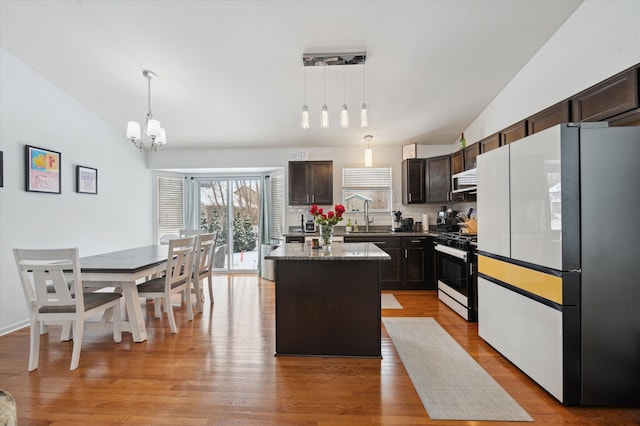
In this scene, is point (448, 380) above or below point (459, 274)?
below

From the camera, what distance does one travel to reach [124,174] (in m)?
5.13

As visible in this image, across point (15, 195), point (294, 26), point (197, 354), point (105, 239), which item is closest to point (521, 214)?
point (294, 26)

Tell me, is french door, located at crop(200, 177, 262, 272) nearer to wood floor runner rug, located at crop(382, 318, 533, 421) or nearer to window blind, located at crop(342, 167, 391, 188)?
window blind, located at crop(342, 167, 391, 188)

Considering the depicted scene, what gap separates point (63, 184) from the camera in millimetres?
3953

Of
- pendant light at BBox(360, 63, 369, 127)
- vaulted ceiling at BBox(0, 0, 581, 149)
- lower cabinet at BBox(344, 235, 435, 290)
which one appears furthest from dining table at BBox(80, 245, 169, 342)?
lower cabinet at BBox(344, 235, 435, 290)

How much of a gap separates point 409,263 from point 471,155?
1.85 metres

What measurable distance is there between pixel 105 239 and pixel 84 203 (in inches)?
25.9

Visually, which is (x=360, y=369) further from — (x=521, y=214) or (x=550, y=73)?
(x=550, y=73)

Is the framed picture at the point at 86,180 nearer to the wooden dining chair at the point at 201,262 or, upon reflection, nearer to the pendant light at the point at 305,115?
the wooden dining chair at the point at 201,262

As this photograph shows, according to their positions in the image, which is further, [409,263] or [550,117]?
[409,263]

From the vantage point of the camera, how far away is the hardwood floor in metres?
1.85

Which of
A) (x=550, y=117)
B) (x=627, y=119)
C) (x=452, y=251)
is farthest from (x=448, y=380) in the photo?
(x=550, y=117)

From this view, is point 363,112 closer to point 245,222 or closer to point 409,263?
point 409,263

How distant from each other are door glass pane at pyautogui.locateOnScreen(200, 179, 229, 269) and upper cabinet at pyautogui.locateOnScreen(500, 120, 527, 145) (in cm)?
494
